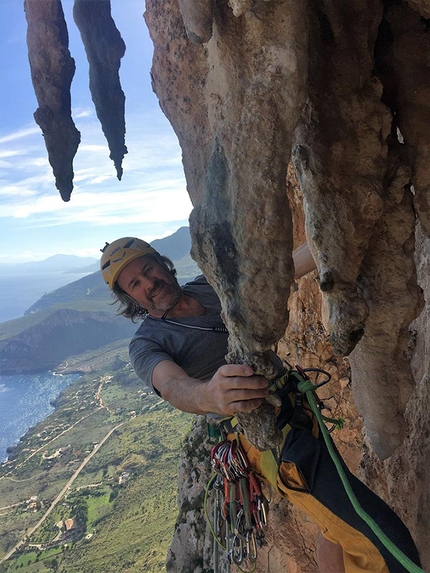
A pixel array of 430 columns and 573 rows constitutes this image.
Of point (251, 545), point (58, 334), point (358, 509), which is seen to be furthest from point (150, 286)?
point (58, 334)

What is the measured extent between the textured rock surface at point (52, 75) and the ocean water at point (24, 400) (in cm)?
6435

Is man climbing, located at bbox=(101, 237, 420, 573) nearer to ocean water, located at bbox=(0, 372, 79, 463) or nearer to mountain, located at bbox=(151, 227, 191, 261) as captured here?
ocean water, located at bbox=(0, 372, 79, 463)

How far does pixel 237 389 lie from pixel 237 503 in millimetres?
1844

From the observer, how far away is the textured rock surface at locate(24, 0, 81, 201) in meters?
6.27

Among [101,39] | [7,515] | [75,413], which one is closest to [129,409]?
[75,413]

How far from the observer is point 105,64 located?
298 inches

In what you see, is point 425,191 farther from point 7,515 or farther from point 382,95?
point 7,515

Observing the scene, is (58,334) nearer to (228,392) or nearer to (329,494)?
(329,494)

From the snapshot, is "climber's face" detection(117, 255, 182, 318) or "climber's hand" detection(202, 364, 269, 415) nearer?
"climber's hand" detection(202, 364, 269, 415)

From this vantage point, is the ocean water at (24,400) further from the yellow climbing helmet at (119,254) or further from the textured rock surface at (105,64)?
the yellow climbing helmet at (119,254)

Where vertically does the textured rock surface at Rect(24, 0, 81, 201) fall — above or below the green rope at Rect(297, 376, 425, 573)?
above

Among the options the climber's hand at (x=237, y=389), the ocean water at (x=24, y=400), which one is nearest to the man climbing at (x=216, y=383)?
the climber's hand at (x=237, y=389)

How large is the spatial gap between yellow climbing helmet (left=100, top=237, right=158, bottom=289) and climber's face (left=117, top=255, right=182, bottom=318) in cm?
5

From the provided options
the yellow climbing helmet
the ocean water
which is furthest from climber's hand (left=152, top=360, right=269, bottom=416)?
the ocean water
